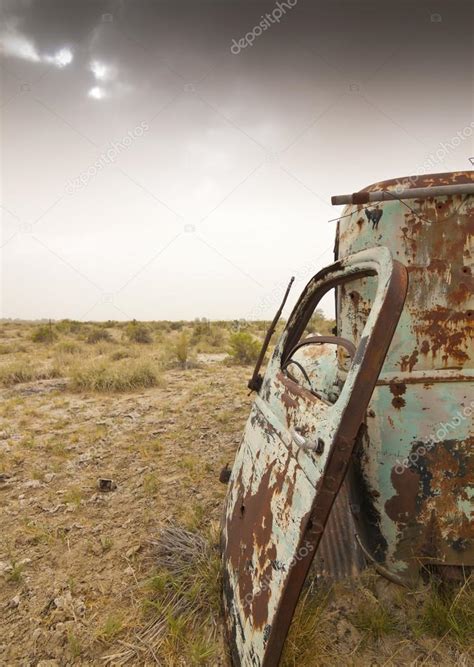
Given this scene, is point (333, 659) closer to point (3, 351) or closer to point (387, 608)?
point (387, 608)

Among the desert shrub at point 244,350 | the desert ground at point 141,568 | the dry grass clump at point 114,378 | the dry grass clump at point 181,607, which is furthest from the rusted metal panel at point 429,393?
the desert shrub at point 244,350

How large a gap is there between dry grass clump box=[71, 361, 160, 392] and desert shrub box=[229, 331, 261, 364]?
2.59 meters

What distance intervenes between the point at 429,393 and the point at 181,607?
5.57 feet

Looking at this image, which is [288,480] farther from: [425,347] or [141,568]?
[141,568]

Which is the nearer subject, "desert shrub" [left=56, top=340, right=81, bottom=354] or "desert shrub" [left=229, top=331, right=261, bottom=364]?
"desert shrub" [left=229, top=331, right=261, bottom=364]

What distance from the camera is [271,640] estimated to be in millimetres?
1226

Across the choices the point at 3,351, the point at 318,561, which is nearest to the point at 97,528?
the point at 318,561

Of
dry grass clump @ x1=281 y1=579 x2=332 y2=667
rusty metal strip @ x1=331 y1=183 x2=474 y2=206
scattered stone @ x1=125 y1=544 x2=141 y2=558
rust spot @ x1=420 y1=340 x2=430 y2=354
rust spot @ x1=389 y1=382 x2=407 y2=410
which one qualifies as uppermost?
rusty metal strip @ x1=331 y1=183 x2=474 y2=206

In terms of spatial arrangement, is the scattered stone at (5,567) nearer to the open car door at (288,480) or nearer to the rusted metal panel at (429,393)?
the open car door at (288,480)

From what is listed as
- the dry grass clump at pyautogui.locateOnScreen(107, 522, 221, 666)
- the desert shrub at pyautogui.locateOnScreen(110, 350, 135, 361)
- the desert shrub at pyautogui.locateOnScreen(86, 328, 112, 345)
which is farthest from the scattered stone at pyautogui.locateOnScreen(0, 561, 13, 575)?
the desert shrub at pyautogui.locateOnScreen(86, 328, 112, 345)

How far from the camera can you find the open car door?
113 cm

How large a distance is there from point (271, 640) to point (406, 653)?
3.25 feet

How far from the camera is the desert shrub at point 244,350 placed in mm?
9594

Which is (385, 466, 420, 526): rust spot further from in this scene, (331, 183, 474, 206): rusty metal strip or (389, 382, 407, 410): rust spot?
(331, 183, 474, 206): rusty metal strip
